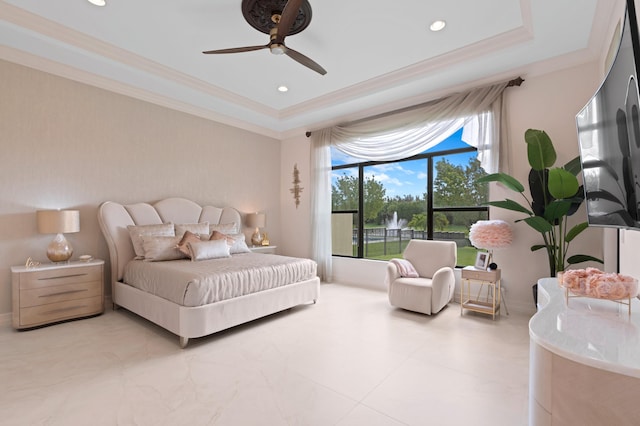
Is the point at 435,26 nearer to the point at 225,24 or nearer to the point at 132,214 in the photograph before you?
the point at 225,24

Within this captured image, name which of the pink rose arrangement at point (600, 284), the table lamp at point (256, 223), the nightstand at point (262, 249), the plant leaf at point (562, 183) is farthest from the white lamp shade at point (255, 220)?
the pink rose arrangement at point (600, 284)

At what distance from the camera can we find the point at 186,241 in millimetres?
3816

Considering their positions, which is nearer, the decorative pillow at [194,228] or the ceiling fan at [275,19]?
the ceiling fan at [275,19]

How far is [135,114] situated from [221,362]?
3608mm

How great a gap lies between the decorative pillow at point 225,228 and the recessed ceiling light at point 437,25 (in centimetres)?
374

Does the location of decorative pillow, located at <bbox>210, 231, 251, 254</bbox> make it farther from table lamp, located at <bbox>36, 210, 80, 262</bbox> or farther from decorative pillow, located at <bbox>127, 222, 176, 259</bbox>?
table lamp, located at <bbox>36, 210, 80, 262</bbox>

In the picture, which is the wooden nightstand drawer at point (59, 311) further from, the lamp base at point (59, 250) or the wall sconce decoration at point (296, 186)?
the wall sconce decoration at point (296, 186)

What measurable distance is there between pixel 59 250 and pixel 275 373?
2894 millimetres

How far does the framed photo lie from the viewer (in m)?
3.49

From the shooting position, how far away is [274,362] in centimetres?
239

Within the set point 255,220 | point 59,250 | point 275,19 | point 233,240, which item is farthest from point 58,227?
point 275,19

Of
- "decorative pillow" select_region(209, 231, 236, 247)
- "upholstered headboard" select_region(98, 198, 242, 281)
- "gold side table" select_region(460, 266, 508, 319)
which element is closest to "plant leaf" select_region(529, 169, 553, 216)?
"gold side table" select_region(460, 266, 508, 319)

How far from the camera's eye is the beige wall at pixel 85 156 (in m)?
3.21

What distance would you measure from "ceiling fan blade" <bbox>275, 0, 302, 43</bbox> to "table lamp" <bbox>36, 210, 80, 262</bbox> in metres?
2.92
